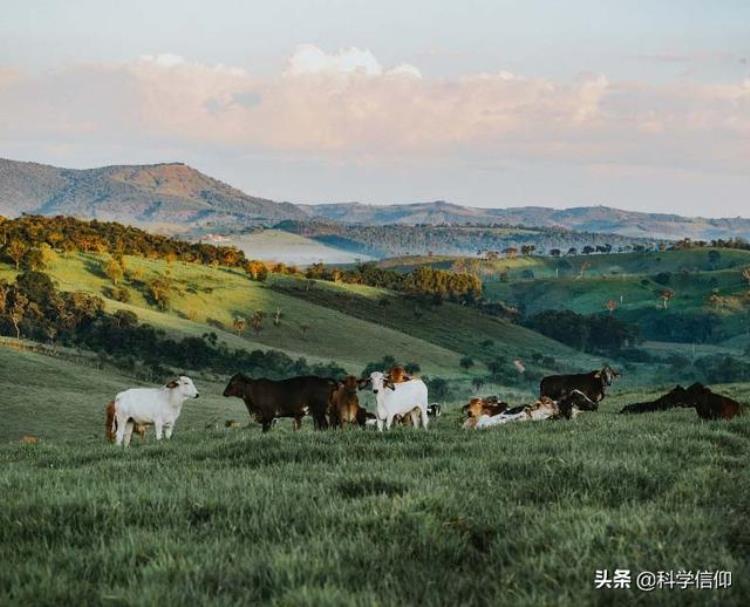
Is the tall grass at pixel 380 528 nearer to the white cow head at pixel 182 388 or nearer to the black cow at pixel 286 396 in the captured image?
the black cow at pixel 286 396

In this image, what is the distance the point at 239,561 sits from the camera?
22.3 feet

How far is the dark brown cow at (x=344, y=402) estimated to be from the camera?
20625mm

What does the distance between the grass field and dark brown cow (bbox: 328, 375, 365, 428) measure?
6.89 m

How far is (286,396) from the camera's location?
2078 centimetres

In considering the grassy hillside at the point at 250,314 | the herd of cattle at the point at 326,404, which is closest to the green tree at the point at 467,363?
the grassy hillside at the point at 250,314

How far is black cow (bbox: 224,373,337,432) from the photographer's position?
20.5 m

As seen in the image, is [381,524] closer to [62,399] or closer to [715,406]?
[715,406]

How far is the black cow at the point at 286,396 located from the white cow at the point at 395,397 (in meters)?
1.41

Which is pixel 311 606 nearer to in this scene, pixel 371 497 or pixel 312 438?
pixel 371 497

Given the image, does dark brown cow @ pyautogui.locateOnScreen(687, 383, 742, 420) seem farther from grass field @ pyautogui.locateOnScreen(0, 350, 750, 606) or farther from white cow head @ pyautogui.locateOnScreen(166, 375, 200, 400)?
white cow head @ pyautogui.locateOnScreen(166, 375, 200, 400)

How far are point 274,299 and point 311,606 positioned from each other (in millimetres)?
184082

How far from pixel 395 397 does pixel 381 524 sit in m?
12.4

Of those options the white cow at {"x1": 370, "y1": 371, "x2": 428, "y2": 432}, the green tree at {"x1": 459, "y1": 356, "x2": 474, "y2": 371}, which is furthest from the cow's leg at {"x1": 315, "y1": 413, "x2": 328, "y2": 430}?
the green tree at {"x1": 459, "y1": 356, "x2": 474, "y2": 371}

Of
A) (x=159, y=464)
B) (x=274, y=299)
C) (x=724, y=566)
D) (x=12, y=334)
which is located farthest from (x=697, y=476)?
(x=274, y=299)
